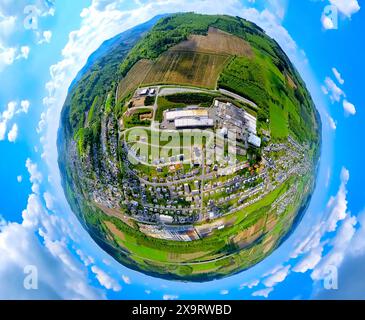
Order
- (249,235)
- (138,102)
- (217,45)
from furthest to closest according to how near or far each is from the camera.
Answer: (217,45), (249,235), (138,102)

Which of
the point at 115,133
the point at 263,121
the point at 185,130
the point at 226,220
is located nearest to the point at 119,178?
the point at 115,133

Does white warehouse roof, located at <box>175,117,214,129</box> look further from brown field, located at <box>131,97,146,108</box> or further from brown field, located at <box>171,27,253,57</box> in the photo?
brown field, located at <box>171,27,253,57</box>

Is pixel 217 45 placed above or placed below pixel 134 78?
above

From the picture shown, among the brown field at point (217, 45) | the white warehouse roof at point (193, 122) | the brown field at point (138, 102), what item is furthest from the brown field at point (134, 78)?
the white warehouse roof at point (193, 122)

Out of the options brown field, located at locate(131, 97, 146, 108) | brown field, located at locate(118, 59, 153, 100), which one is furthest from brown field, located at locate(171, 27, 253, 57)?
brown field, located at locate(131, 97, 146, 108)

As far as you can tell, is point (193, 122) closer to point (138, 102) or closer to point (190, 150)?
point (190, 150)

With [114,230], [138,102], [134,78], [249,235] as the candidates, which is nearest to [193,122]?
[138,102]

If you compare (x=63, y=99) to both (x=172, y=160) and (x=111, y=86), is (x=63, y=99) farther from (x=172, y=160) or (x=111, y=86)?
(x=172, y=160)
